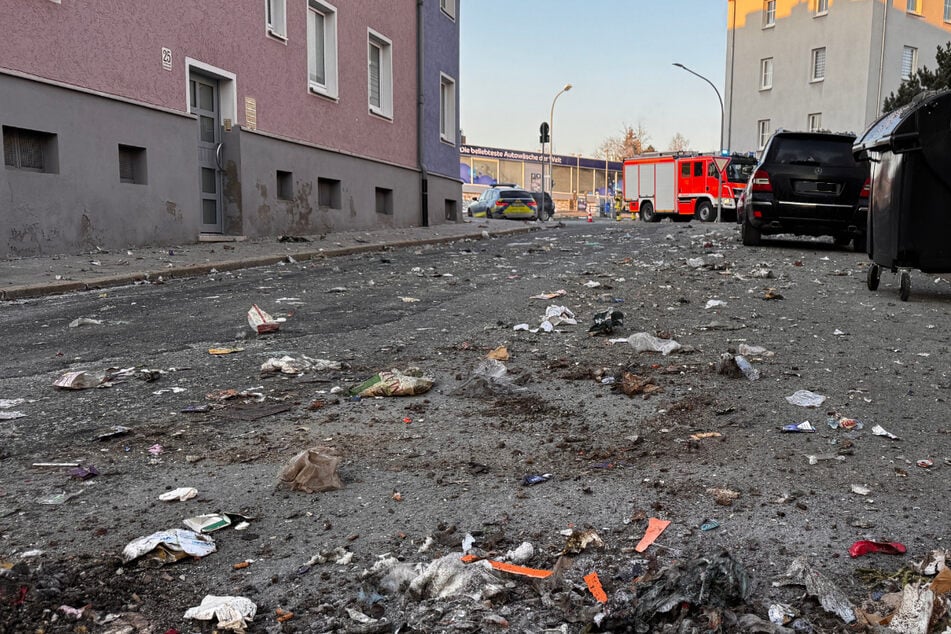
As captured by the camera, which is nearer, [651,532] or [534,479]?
[651,532]

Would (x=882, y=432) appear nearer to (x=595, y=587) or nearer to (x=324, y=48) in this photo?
(x=595, y=587)

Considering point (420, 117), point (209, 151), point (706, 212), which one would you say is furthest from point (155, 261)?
point (706, 212)

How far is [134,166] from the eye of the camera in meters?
11.4

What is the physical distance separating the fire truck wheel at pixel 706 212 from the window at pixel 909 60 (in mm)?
14734

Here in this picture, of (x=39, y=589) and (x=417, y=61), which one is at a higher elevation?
(x=417, y=61)

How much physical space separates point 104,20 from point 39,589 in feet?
33.5

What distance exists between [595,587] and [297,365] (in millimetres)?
2862

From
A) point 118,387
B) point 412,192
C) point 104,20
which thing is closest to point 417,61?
point 412,192

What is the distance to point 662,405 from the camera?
369 centimetres

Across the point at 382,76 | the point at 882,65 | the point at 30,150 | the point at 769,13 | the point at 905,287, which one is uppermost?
the point at 769,13

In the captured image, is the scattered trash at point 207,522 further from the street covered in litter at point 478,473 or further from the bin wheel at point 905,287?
the bin wheel at point 905,287

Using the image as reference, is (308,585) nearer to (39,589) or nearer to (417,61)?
(39,589)

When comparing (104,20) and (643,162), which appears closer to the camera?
(104,20)

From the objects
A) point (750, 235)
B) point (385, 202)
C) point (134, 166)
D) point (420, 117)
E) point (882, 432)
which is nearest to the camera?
point (882, 432)
